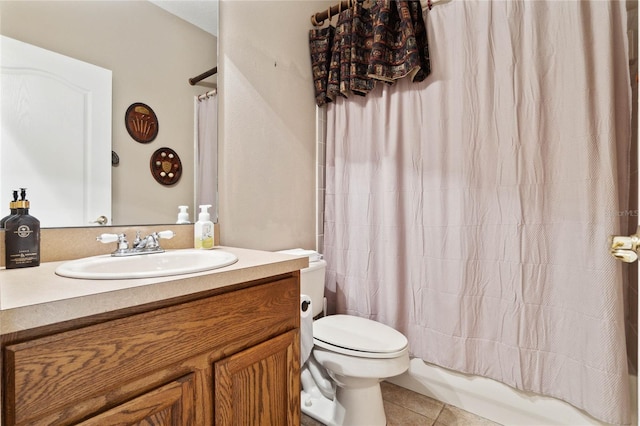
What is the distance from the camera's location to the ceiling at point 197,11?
128cm

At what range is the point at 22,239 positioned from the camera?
0.84m

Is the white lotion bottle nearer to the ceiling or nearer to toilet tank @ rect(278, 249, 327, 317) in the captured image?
toilet tank @ rect(278, 249, 327, 317)

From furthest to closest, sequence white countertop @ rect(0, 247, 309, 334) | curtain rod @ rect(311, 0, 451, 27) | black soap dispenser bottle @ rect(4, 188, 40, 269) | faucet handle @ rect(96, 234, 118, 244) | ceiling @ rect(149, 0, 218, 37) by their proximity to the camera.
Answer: curtain rod @ rect(311, 0, 451, 27) → ceiling @ rect(149, 0, 218, 37) → faucet handle @ rect(96, 234, 118, 244) → black soap dispenser bottle @ rect(4, 188, 40, 269) → white countertop @ rect(0, 247, 309, 334)

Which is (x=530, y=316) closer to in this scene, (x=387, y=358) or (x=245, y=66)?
(x=387, y=358)

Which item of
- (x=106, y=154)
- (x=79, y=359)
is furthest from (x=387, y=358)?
(x=106, y=154)

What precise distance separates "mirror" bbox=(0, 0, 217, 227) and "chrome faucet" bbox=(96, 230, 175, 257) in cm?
10

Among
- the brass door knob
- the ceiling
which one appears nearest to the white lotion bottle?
the ceiling

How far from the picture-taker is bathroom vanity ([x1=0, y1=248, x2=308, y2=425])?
543 millimetres

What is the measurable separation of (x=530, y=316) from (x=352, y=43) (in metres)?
1.59

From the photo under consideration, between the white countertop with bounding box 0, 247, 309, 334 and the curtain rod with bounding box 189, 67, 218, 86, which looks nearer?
the white countertop with bounding box 0, 247, 309, 334

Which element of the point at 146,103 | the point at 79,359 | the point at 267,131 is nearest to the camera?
the point at 79,359

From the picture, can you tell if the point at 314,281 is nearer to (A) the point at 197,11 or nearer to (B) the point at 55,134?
(B) the point at 55,134

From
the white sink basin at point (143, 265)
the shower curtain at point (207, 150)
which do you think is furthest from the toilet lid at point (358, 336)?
the shower curtain at point (207, 150)

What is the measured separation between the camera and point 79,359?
58 centimetres
